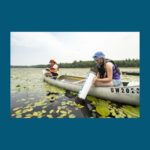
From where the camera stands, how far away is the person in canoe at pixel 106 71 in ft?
9.03

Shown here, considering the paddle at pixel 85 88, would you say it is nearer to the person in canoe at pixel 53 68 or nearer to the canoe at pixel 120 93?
the canoe at pixel 120 93

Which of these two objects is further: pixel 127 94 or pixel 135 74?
pixel 135 74

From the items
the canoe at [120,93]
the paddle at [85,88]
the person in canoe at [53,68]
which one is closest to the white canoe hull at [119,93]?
the canoe at [120,93]

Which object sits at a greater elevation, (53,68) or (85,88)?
(53,68)

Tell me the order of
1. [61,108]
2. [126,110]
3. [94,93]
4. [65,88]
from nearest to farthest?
[126,110] → [61,108] → [94,93] → [65,88]

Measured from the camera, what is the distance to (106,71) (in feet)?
9.44

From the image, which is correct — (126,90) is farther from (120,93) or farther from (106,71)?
(106,71)

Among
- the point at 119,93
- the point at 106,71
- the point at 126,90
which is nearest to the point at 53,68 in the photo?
the point at 106,71

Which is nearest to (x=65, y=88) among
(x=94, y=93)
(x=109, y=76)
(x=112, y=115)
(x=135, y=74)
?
(x=94, y=93)

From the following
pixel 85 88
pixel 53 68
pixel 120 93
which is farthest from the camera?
pixel 53 68

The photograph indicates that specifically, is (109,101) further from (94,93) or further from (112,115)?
(112,115)

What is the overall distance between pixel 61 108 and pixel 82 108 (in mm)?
588

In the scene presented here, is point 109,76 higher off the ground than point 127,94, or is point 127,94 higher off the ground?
point 109,76

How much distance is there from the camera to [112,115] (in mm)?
2303
